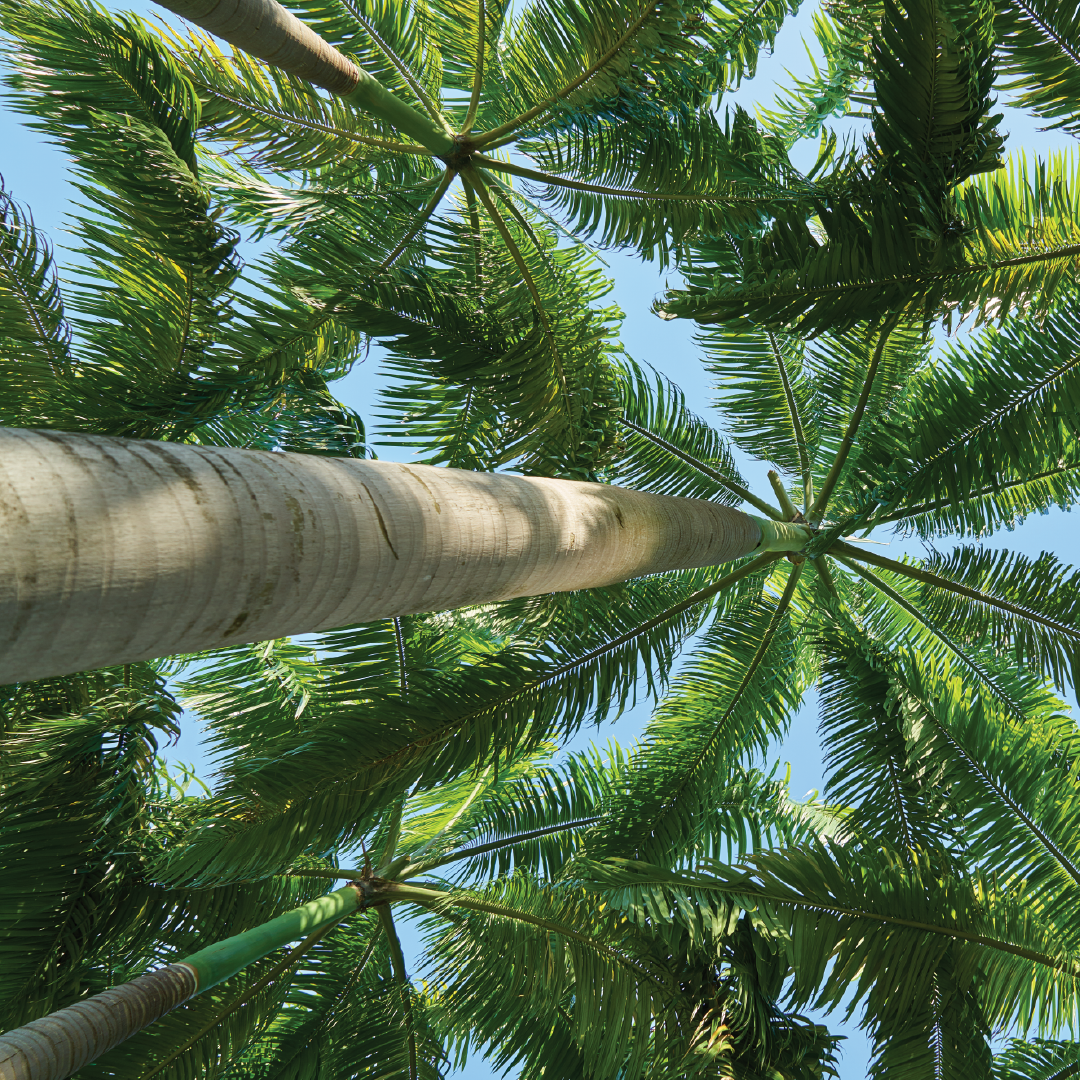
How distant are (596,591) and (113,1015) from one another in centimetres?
289

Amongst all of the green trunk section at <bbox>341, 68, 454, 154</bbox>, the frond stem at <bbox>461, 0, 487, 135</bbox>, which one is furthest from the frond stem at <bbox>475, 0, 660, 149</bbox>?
the green trunk section at <bbox>341, 68, 454, 154</bbox>

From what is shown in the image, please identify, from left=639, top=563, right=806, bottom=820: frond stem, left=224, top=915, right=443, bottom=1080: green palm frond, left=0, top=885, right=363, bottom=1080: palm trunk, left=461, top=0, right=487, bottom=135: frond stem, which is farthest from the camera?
left=639, top=563, right=806, bottom=820: frond stem

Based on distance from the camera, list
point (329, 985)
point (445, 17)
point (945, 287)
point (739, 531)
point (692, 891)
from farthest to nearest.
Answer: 1. point (329, 985)
2. point (445, 17)
3. point (739, 531)
4. point (945, 287)
5. point (692, 891)

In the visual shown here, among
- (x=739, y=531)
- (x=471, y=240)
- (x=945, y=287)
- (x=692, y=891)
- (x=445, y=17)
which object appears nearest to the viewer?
(x=692, y=891)

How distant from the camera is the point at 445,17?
14.0 feet

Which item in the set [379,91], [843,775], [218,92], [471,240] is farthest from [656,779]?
[218,92]

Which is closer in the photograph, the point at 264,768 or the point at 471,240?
the point at 264,768

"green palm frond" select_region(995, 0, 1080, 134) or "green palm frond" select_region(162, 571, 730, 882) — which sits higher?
"green palm frond" select_region(995, 0, 1080, 134)

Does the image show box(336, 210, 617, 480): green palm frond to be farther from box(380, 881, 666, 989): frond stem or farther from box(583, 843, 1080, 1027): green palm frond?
box(380, 881, 666, 989): frond stem

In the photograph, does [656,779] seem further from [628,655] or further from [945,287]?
[945,287]

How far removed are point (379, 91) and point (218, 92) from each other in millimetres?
1090

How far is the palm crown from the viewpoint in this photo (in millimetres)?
3199

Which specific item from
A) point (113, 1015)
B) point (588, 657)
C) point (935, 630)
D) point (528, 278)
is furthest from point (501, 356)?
point (935, 630)

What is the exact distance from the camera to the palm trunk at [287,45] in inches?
92.4
